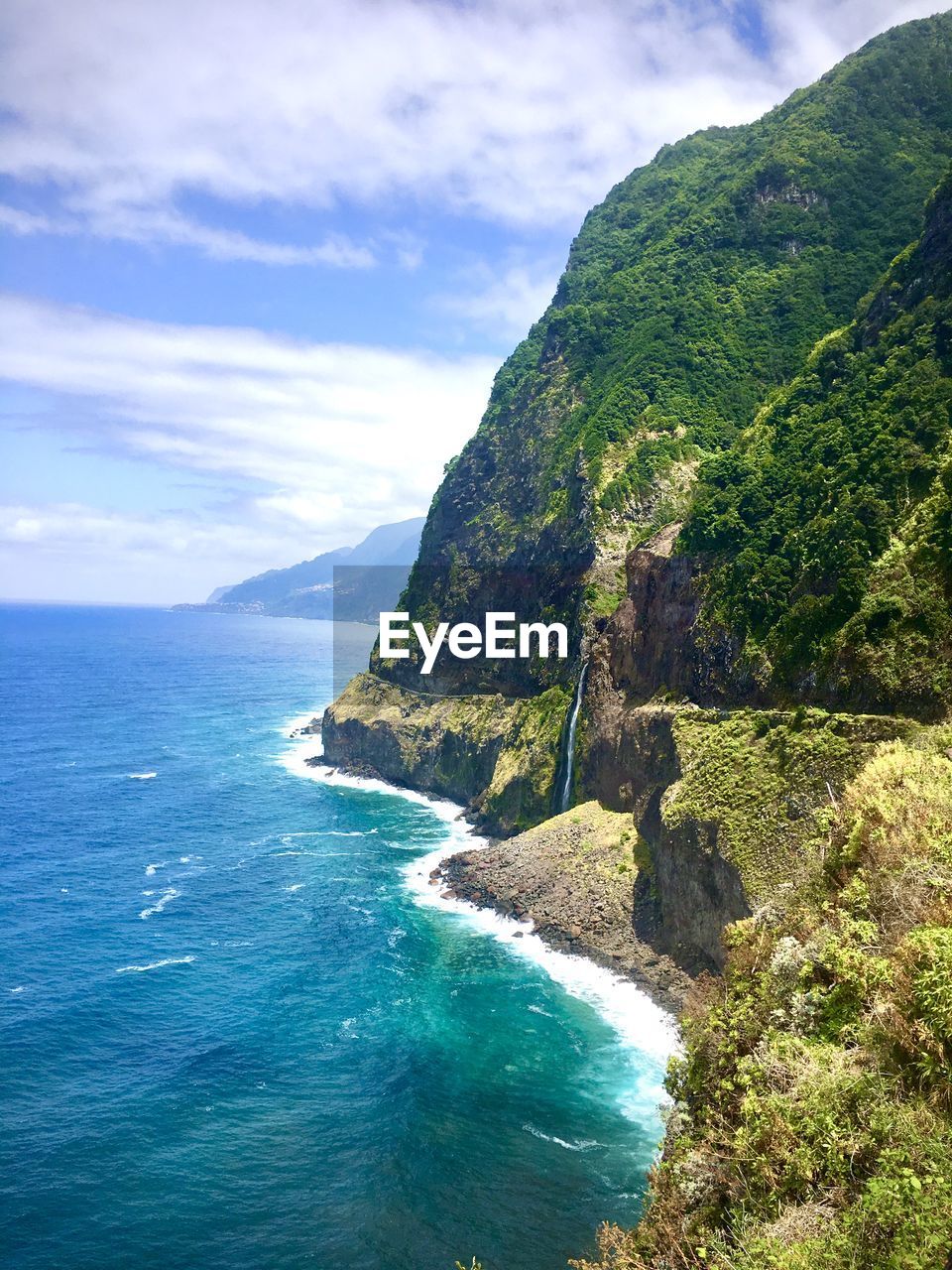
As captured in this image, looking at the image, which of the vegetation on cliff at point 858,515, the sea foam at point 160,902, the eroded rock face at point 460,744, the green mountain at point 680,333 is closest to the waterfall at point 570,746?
the eroded rock face at point 460,744

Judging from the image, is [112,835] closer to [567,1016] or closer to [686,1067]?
[567,1016]

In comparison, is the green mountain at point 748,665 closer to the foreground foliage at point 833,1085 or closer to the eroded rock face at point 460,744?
the foreground foliage at point 833,1085

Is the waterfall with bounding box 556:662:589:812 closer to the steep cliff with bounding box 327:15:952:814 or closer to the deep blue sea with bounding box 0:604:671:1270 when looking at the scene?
the steep cliff with bounding box 327:15:952:814

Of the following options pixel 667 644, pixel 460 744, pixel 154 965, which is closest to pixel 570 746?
pixel 667 644

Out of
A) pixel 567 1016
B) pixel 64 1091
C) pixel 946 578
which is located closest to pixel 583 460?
pixel 946 578

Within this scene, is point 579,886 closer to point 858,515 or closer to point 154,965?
point 154,965
